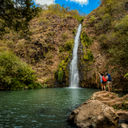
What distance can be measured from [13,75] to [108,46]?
22368 mm

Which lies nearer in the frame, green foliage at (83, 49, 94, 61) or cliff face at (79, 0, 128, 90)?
cliff face at (79, 0, 128, 90)

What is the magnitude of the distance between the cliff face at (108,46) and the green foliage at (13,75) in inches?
468

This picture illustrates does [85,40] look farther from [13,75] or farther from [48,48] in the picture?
[13,75]

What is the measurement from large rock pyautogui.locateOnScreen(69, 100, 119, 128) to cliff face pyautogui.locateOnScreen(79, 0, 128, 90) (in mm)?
12888

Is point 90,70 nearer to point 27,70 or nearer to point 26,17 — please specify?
point 27,70

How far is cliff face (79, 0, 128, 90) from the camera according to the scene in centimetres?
2015

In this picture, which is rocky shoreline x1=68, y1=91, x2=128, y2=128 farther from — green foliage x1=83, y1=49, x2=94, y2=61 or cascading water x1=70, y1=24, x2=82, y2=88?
green foliage x1=83, y1=49, x2=94, y2=61

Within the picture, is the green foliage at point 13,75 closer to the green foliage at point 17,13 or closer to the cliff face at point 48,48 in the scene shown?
the cliff face at point 48,48

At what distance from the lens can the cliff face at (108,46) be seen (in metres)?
20.1

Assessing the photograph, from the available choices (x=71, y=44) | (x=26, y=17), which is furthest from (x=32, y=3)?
(x=71, y=44)

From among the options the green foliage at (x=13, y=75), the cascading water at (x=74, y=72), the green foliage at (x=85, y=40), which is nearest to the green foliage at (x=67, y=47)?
the cascading water at (x=74, y=72)

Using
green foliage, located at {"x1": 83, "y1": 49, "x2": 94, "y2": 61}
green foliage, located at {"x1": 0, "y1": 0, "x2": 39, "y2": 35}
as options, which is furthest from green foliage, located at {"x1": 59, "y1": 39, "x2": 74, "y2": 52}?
green foliage, located at {"x1": 0, "y1": 0, "x2": 39, "y2": 35}

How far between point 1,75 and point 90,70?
1791 cm

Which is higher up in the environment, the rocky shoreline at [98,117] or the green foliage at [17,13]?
the green foliage at [17,13]
